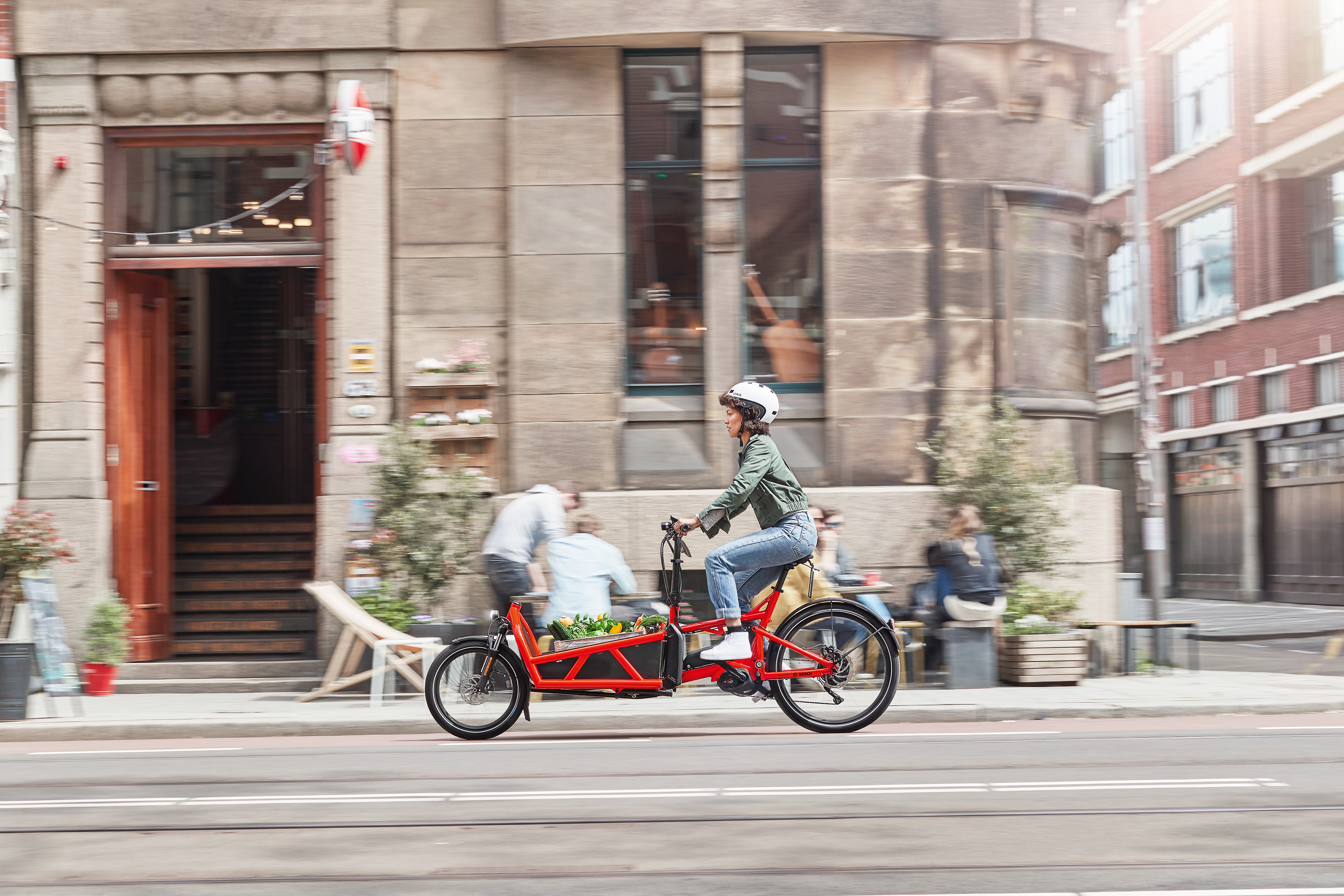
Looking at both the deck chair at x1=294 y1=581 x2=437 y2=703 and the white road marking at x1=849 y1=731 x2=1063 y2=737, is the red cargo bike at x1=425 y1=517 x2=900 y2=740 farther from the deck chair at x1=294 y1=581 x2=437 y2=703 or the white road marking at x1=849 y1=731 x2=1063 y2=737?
the deck chair at x1=294 y1=581 x2=437 y2=703

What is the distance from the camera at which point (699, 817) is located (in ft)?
19.9

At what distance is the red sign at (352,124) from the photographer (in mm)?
13234

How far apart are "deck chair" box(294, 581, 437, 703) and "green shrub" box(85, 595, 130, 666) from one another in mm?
1755

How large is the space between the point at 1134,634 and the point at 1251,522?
1993 cm

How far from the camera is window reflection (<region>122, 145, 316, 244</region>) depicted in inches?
555

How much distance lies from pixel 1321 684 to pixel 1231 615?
1554cm

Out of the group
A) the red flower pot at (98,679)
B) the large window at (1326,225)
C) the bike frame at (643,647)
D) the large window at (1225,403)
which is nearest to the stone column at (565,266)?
the red flower pot at (98,679)

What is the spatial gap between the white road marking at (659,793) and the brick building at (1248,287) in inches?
856

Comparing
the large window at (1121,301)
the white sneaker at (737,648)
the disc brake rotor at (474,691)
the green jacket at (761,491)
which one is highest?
the large window at (1121,301)

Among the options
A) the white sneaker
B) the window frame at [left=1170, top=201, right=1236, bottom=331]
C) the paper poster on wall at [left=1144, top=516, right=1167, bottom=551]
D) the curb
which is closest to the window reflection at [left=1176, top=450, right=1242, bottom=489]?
the window frame at [left=1170, top=201, right=1236, bottom=331]

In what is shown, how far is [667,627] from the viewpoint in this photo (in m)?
8.89

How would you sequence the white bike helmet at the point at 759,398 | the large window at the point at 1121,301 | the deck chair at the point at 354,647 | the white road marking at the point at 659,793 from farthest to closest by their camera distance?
1. the large window at the point at 1121,301
2. the deck chair at the point at 354,647
3. the white bike helmet at the point at 759,398
4. the white road marking at the point at 659,793

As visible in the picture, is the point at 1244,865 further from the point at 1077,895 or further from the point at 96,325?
the point at 96,325

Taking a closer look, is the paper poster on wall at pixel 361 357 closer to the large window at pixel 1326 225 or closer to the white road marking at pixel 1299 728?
the white road marking at pixel 1299 728
